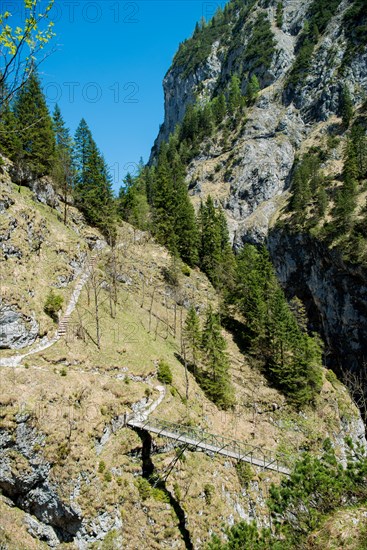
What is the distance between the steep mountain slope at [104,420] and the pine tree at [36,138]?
603 cm

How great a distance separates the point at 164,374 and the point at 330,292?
44.8 meters

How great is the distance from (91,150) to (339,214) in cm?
4791

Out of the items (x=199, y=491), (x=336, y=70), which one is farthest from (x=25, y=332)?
(x=336, y=70)

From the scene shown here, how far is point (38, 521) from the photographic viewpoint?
23.6 m

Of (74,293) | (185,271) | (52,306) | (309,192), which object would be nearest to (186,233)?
(185,271)

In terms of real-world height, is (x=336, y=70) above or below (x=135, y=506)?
above

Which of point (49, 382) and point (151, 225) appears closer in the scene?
point (49, 382)

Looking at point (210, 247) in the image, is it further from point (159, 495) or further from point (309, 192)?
point (159, 495)

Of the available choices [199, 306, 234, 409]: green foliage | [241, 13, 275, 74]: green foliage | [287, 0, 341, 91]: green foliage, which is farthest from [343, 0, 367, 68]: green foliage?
[199, 306, 234, 409]: green foliage

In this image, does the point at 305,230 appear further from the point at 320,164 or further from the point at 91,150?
the point at 91,150

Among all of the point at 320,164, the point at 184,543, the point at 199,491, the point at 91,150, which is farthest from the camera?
the point at 320,164

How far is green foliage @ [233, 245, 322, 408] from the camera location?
46094mm

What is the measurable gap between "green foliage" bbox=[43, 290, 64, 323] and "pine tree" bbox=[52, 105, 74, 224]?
69.1ft

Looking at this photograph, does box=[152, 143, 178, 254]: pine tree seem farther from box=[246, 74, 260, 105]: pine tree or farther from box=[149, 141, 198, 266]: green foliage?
box=[246, 74, 260, 105]: pine tree
